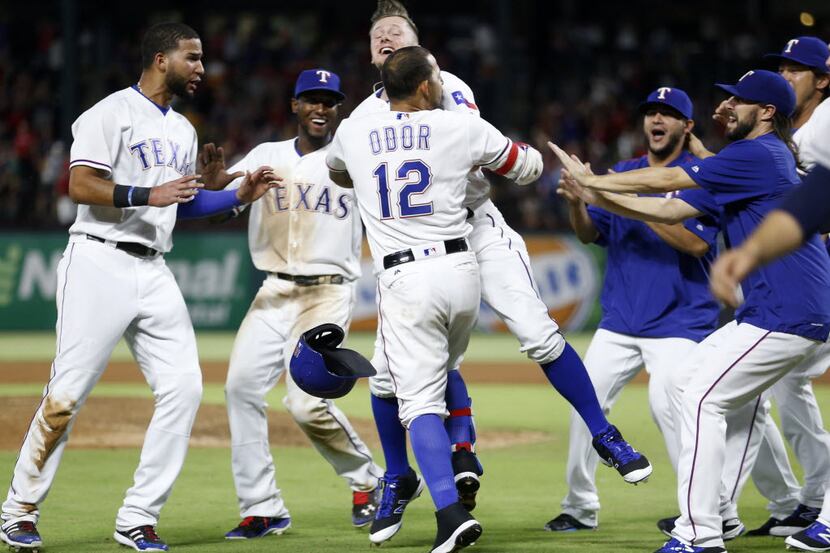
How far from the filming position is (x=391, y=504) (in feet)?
19.7

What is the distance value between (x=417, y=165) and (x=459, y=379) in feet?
4.41

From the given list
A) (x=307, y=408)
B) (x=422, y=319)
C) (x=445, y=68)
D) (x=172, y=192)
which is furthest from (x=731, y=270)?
(x=445, y=68)

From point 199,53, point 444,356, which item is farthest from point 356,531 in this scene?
point 199,53

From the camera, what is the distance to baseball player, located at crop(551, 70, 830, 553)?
18.1ft

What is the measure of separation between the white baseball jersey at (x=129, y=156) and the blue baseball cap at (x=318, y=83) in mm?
981

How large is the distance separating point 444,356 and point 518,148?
1.05 meters

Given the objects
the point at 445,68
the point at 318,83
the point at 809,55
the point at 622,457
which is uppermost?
the point at 445,68

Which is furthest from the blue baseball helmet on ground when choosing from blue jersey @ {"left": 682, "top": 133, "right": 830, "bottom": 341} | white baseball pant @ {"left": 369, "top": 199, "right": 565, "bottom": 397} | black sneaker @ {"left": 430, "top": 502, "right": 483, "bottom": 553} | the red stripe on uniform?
blue jersey @ {"left": 682, "top": 133, "right": 830, "bottom": 341}

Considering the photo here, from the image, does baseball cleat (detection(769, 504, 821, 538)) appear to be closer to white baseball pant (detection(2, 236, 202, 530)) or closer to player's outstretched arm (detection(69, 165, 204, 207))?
white baseball pant (detection(2, 236, 202, 530))

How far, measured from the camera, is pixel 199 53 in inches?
255

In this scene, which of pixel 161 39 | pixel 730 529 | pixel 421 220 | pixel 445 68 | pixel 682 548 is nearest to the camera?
pixel 682 548

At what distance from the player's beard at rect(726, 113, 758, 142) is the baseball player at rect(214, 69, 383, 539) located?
7.74 ft

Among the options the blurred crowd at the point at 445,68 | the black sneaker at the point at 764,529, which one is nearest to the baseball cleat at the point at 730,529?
the black sneaker at the point at 764,529

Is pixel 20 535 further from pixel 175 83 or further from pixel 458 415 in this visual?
pixel 175 83
